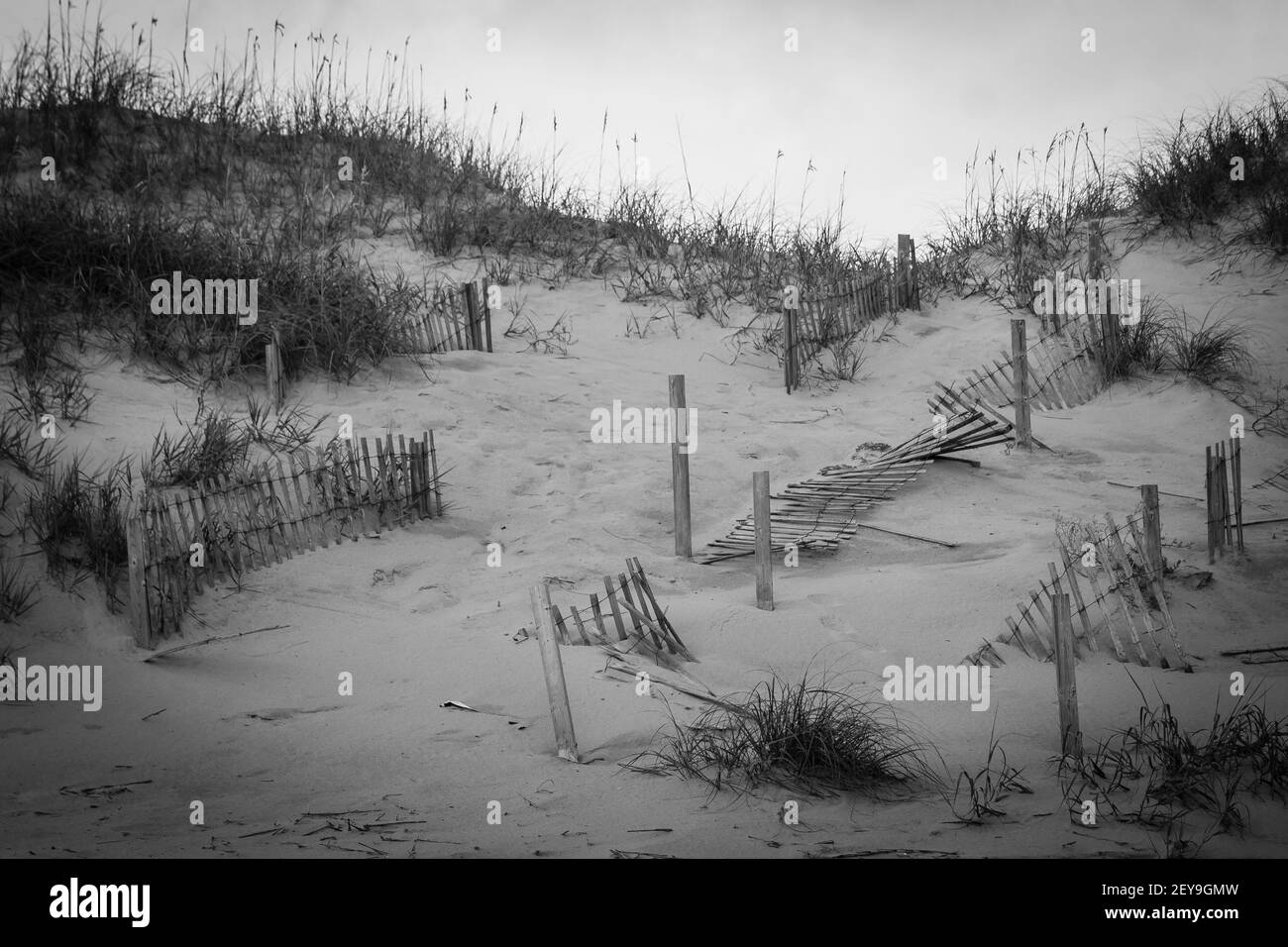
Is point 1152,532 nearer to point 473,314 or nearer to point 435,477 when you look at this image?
point 435,477

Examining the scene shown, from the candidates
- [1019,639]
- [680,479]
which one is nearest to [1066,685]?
[1019,639]

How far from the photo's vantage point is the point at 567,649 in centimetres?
432

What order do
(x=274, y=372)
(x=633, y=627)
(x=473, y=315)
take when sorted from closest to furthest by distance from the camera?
(x=633, y=627) < (x=274, y=372) < (x=473, y=315)

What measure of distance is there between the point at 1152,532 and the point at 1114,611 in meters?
0.37

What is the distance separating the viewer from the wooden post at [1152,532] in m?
4.37

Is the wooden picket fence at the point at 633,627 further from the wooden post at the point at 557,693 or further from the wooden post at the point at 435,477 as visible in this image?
the wooden post at the point at 435,477

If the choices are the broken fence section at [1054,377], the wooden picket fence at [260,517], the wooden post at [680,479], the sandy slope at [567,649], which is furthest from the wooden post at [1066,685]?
the broken fence section at [1054,377]

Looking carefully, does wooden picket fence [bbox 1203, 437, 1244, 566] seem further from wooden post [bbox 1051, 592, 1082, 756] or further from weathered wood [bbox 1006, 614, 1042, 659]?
wooden post [bbox 1051, 592, 1082, 756]

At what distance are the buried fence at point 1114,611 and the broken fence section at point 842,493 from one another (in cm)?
150

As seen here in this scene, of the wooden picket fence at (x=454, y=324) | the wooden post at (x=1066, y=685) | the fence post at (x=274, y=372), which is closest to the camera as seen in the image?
the wooden post at (x=1066, y=685)

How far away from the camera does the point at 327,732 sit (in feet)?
12.4

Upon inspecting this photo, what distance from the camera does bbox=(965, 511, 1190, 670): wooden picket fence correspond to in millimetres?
4109
